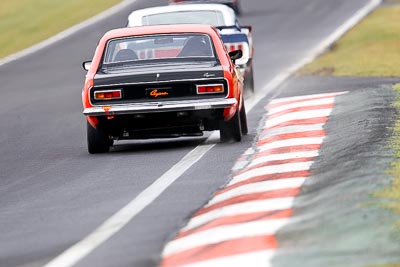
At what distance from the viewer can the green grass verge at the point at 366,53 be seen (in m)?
25.3

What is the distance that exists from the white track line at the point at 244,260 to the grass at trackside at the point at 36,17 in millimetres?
24739

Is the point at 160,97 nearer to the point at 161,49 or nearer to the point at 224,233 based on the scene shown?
the point at 161,49

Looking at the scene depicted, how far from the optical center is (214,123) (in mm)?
15234

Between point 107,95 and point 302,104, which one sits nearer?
point 107,95

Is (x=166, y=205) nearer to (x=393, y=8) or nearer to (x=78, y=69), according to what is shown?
(x=78, y=69)

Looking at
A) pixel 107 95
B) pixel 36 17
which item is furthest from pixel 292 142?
pixel 36 17

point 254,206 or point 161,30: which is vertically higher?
point 254,206

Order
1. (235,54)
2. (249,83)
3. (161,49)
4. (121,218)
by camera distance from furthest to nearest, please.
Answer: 1. (249,83)
2. (235,54)
3. (161,49)
4. (121,218)

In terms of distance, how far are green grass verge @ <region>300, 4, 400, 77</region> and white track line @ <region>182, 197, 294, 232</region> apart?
14233mm

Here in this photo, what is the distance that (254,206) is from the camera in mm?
9758

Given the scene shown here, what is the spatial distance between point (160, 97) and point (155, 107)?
0.43 ft

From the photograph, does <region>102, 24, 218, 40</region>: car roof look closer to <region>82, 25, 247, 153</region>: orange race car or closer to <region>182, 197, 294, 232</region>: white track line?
<region>82, 25, 247, 153</region>: orange race car

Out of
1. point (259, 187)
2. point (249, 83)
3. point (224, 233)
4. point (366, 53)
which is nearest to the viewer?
point (224, 233)

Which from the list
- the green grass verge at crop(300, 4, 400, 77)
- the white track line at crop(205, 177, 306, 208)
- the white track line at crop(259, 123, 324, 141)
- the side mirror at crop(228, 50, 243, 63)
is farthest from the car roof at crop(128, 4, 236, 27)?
the white track line at crop(205, 177, 306, 208)
